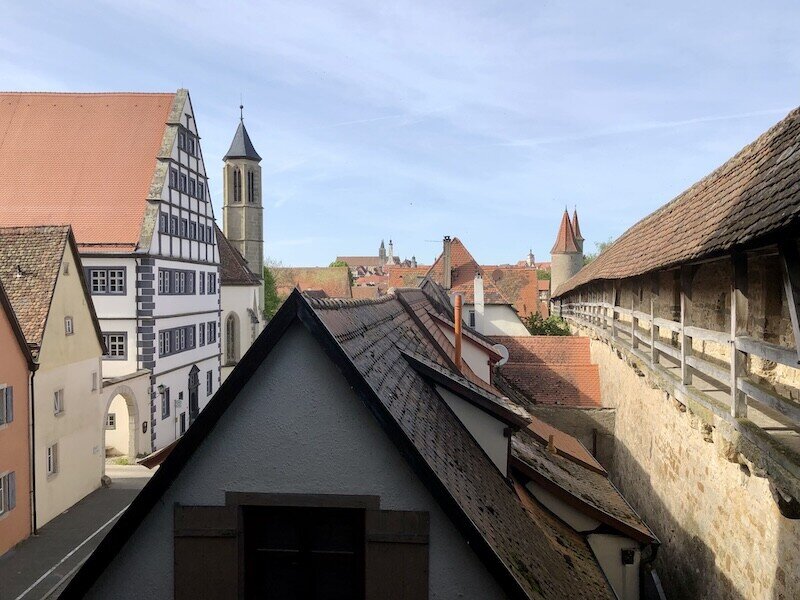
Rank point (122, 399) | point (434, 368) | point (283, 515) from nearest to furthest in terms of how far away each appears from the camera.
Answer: point (283, 515), point (434, 368), point (122, 399)

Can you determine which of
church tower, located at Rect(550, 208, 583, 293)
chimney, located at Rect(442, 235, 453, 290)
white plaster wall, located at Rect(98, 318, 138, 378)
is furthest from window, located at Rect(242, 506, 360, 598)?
church tower, located at Rect(550, 208, 583, 293)

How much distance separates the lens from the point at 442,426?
16.8 feet

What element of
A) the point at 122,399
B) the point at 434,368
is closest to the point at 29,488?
the point at 122,399

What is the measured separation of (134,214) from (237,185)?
20.5 metres

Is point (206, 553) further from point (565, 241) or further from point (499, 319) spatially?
point (565, 241)

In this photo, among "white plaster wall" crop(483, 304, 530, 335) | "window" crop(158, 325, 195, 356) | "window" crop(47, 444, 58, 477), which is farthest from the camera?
"white plaster wall" crop(483, 304, 530, 335)

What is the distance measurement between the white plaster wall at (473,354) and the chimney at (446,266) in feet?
82.3

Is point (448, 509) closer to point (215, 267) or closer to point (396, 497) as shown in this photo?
point (396, 497)

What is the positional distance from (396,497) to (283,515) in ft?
2.46

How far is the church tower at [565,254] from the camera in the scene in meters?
57.5

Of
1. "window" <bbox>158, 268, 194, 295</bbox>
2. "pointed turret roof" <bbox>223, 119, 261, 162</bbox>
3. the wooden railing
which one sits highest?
"pointed turret roof" <bbox>223, 119, 261, 162</bbox>

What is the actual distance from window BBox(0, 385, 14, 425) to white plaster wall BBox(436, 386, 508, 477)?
12.1m

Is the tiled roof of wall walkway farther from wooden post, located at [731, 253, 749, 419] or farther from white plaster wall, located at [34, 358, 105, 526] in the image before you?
white plaster wall, located at [34, 358, 105, 526]

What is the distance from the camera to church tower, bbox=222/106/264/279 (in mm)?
43250
